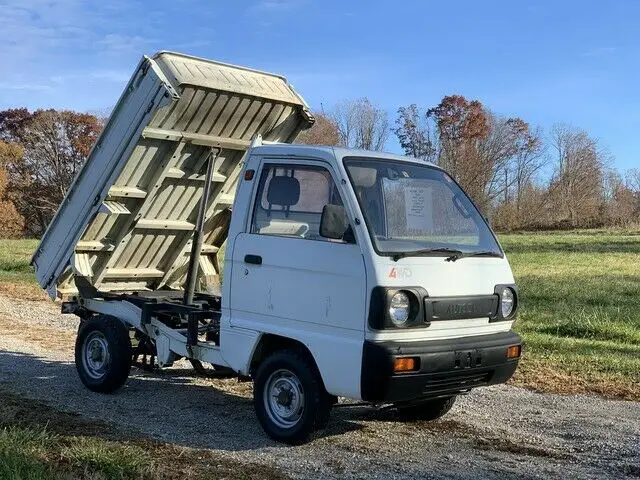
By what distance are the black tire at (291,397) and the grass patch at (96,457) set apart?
54 cm

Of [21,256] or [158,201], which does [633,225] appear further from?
[158,201]

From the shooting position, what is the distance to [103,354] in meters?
8.08

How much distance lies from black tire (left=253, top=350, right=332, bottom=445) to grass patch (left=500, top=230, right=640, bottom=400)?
372cm

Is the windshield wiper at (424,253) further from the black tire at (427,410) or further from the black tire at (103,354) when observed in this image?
the black tire at (103,354)

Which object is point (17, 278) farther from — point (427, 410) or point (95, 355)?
point (427, 410)

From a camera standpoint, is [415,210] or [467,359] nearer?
[467,359]

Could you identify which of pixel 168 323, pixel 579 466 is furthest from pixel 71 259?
pixel 579 466

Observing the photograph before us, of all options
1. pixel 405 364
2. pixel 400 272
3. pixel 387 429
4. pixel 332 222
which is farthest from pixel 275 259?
pixel 387 429

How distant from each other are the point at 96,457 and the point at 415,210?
10.2 feet

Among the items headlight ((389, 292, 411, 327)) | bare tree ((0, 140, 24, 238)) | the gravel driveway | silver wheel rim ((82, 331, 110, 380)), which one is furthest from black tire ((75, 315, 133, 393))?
bare tree ((0, 140, 24, 238))

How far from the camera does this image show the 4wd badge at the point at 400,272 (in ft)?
18.6

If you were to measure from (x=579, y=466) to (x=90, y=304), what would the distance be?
515cm

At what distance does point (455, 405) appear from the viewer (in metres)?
7.88

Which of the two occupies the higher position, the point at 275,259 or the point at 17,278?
the point at 275,259
